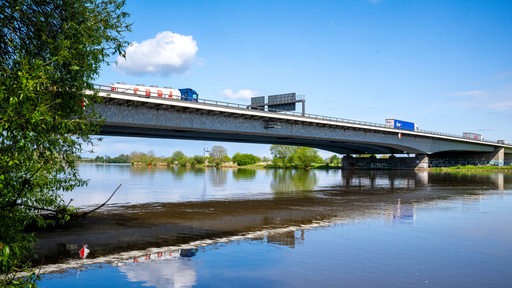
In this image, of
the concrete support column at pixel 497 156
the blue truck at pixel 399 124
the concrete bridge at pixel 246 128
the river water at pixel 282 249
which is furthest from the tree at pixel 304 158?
the river water at pixel 282 249

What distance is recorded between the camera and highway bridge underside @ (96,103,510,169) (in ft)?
158

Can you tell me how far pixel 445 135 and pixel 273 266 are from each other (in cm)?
11014

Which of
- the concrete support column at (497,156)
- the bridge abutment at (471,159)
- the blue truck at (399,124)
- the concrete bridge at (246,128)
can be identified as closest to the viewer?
the concrete bridge at (246,128)

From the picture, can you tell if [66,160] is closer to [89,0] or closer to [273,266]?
[89,0]

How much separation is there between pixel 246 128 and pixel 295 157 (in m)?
111

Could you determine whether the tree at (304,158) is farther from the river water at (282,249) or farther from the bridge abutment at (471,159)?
the river water at (282,249)

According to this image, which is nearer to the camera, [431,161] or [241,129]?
[241,129]

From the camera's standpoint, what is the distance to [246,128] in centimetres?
6216

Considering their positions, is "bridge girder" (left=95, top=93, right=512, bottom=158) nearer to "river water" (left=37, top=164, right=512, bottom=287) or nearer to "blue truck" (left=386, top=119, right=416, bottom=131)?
"blue truck" (left=386, top=119, right=416, bottom=131)

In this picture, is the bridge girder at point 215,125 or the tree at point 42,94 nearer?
the tree at point 42,94

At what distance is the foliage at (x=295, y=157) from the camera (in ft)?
556

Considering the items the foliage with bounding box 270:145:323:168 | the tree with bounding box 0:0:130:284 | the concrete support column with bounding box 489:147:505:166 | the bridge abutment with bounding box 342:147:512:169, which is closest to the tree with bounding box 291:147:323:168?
the foliage with bounding box 270:145:323:168

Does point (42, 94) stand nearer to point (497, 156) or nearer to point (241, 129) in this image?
point (241, 129)

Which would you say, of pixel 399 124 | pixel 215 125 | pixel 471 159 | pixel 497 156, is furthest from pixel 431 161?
pixel 215 125
